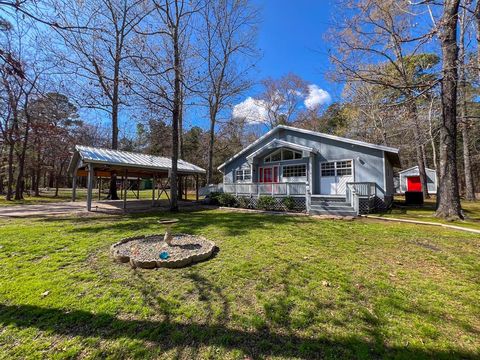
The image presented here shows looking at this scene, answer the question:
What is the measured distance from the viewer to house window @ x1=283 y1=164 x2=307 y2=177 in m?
15.0

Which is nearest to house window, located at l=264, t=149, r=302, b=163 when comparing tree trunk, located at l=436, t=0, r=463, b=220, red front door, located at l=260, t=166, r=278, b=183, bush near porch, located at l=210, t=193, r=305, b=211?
red front door, located at l=260, t=166, r=278, b=183

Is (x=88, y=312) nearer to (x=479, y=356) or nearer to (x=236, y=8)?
(x=479, y=356)

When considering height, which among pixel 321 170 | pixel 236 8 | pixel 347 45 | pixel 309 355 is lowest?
pixel 309 355

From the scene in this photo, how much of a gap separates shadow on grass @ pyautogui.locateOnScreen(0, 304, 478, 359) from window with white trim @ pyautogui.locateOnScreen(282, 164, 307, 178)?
1297 centimetres

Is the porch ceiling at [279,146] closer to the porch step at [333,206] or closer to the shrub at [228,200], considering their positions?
the shrub at [228,200]

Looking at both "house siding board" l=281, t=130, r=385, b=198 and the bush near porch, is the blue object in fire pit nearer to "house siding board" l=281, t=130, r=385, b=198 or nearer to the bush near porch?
the bush near porch

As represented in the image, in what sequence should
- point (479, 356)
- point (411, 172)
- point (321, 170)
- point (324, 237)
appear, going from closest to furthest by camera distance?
point (479, 356) → point (324, 237) → point (321, 170) → point (411, 172)

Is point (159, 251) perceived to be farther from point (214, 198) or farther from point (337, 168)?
point (337, 168)

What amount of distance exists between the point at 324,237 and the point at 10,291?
21.6 feet

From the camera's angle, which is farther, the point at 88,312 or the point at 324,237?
the point at 324,237

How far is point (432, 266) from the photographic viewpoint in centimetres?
445

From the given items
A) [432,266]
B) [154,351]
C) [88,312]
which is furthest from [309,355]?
[432,266]

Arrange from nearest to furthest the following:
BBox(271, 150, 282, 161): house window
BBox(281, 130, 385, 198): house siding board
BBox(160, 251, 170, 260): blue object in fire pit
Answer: BBox(160, 251, 170, 260): blue object in fire pit < BBox(281, 130, 385, 198): house siding board < BBox(271, 150, 282, 161): house window

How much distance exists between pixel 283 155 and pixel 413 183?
68.8 feet
